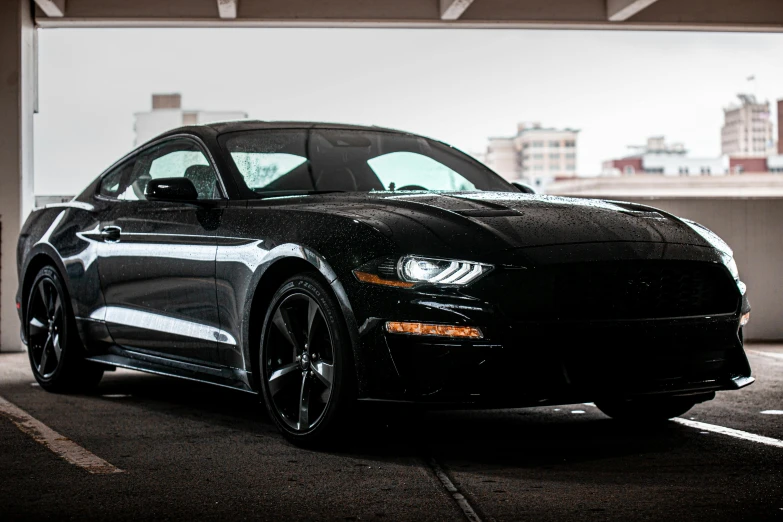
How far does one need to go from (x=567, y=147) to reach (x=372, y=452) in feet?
106

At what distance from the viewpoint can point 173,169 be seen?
6.45 meters

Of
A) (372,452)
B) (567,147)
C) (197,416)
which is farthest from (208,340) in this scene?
(567,147)

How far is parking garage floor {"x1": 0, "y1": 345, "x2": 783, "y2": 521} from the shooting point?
3836 millimetres

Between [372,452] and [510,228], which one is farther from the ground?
[510,228]

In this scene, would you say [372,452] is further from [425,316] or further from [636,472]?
[636,472]

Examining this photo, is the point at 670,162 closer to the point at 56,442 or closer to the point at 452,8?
the point at 452,8

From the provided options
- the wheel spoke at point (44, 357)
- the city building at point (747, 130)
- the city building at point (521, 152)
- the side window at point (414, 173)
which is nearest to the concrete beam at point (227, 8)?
the city building at point (521, 152)

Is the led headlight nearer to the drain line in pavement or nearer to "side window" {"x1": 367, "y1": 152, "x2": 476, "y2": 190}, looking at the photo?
the drain line in pavement

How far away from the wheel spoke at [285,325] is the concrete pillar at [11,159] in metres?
5.99

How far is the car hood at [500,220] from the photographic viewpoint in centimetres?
455

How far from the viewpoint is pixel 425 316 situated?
4.41 metres

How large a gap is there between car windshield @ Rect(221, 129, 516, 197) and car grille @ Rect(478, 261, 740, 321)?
159cm

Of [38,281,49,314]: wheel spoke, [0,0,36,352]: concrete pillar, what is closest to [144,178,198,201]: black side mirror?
[38,281,49,314]: wheel spoke

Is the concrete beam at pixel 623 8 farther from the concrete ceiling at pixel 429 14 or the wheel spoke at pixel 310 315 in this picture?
the wheel spoke at pixel 310 315
